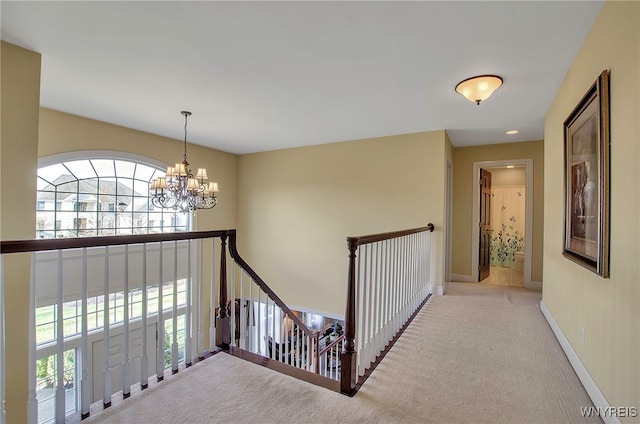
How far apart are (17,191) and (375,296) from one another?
278 cm

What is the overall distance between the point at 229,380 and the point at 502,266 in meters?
6.68

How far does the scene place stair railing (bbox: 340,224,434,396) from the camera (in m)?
1.92

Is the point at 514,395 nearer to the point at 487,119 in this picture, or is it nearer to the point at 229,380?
the point at 229,380

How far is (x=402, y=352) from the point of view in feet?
7.95

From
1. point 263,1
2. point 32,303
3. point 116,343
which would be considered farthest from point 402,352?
point 116,343

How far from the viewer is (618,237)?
149 cm

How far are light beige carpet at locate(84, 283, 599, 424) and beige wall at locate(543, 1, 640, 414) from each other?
312mm

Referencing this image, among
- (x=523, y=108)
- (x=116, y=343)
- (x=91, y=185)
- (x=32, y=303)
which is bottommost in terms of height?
(x=116, y=343)

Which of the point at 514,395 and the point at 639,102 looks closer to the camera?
the point at 639,102

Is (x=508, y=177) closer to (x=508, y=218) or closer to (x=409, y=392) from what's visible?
(x=508, y=218)

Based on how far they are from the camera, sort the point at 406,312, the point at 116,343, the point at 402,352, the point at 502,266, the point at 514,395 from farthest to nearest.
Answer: the point at 502,266 < the point at 116,343 < the point at 406,312 < the point at 402,352 < the point at 514,395

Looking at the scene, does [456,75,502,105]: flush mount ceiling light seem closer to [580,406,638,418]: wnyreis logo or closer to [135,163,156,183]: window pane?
[580,406,638,418]: wnyreis logo

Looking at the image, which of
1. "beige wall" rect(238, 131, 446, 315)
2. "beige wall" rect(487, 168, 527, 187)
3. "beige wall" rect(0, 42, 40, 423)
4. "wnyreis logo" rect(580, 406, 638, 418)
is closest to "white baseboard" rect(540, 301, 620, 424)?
"wnyreis logo" rect(580, 406, 638, 418)

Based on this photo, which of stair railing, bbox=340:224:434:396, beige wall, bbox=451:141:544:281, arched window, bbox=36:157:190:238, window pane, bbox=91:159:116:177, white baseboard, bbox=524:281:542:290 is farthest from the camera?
beige wall, bbox=451:141:544:281
